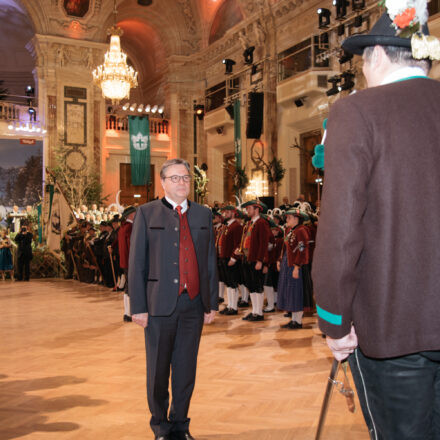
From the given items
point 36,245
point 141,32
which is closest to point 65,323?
point 36,245

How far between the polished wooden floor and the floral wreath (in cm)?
256

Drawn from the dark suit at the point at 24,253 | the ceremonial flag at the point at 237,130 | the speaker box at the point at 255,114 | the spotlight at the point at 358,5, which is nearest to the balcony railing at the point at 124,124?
the ceremonial flag at the point at 237,130

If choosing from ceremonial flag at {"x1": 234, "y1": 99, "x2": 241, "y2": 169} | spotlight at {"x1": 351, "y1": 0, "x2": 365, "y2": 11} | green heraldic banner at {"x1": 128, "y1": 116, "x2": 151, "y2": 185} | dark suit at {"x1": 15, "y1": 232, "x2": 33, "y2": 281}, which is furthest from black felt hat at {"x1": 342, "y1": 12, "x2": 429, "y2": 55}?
green heraldic banner at {"x1": 128, "y1": 116, "x2": 151, "y2": 185}

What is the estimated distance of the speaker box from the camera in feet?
57.6

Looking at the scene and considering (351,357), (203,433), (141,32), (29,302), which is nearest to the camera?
(351,357)

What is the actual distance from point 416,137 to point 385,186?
0.55ft

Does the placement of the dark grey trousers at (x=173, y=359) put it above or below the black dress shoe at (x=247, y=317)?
above

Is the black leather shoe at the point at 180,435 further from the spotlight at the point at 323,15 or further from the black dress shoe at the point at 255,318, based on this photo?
the spotlight at the point at 323,15

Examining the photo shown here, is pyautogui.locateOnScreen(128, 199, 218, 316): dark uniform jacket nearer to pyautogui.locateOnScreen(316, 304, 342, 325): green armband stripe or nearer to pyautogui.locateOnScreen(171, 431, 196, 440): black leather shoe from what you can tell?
pyautogui.locateOnScreen(171, 431, 196, 440): black leather shoe

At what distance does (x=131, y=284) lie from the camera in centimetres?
304

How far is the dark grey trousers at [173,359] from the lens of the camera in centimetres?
303

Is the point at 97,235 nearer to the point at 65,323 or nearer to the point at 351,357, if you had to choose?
the point at 65,323

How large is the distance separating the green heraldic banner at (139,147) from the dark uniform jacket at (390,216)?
23.0m

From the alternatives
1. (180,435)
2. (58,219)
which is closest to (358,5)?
(58,219)
